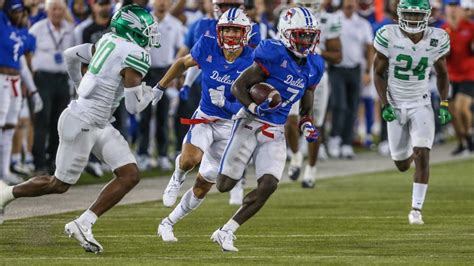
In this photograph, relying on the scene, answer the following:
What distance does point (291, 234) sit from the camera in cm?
1098

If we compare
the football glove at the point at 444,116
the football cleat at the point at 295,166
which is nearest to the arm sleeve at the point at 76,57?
the football glove at the point at 444,116

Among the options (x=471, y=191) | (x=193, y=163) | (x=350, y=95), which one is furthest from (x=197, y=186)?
(x=350, y=95)

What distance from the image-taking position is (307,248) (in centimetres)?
997

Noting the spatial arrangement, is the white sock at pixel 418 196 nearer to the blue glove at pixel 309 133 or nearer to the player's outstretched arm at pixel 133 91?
the blue glove at pixel 309 133

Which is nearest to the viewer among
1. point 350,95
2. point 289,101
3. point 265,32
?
point 289,101

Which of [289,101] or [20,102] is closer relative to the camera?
[289,101]

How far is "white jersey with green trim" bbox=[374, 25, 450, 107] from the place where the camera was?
12.2 metres

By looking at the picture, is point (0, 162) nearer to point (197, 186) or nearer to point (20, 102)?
point (20, 102)

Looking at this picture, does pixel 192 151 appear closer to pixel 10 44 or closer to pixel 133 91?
pixel 133 91

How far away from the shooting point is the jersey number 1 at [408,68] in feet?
40.2

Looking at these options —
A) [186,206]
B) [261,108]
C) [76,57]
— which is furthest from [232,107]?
[76,57]

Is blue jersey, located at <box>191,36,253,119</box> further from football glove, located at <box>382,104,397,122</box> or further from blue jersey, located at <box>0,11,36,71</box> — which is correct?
blue jersey, located at <box>0,11,36,71</box>

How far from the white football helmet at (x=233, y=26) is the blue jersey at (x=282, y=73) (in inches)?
35.1

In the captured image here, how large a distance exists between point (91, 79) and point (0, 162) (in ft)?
18.7
